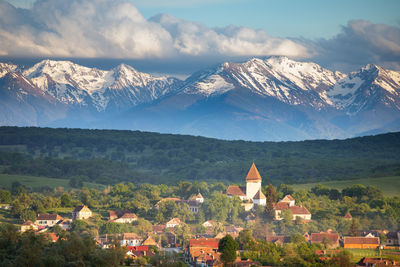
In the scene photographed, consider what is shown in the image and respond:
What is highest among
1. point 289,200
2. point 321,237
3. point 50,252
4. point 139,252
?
point 289,200

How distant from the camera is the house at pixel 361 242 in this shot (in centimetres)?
9000

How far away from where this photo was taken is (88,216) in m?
111

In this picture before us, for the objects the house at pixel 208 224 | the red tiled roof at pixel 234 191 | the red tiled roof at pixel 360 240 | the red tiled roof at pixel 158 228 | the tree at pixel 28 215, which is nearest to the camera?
the red tiled roof at pixel 360 240

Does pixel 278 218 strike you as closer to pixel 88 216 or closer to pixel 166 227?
pixel 166 227

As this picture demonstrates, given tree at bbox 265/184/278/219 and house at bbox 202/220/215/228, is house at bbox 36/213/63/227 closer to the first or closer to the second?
Result: house at bbox 202/220/215/228

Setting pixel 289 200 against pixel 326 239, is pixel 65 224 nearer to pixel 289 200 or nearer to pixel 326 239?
pixel 289 200

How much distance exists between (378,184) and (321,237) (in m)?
49.4

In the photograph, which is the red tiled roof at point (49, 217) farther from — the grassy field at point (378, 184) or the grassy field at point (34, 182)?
the grassy field at point (378, 184)

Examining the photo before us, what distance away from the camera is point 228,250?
79000 millimetres

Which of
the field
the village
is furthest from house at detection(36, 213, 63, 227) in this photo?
the field

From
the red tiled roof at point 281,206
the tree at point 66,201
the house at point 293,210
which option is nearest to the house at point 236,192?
the house at point 293,210

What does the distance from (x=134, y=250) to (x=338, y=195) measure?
1974 inches

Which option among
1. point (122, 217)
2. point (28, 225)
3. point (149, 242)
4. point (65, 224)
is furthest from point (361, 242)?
point (28, 225)

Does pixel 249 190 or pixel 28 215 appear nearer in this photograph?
pixel 28 215
